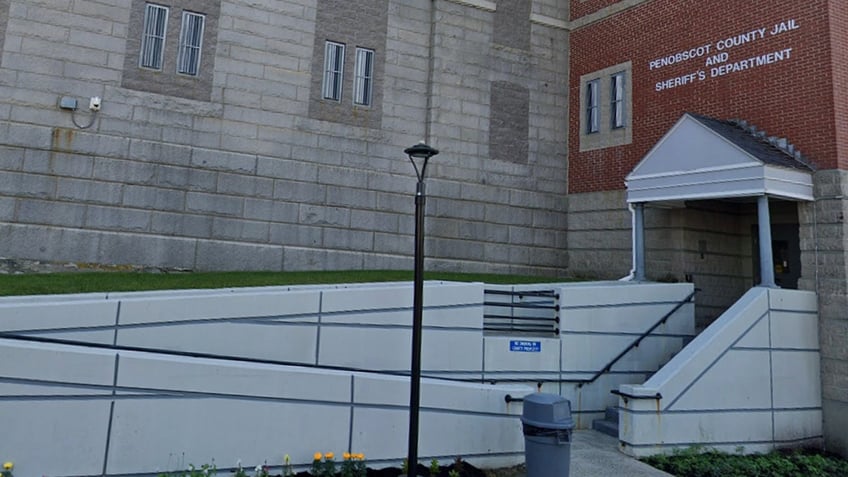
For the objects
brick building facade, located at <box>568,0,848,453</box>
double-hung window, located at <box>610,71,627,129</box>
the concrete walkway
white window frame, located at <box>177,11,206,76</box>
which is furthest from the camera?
double-hung window, located at <box>610,71,627,129</box>

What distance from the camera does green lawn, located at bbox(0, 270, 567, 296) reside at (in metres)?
8.48

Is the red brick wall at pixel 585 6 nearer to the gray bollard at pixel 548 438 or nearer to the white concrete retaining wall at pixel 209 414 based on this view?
the white concrete retaining wall at pixel 209 414

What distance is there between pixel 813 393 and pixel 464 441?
6.94m

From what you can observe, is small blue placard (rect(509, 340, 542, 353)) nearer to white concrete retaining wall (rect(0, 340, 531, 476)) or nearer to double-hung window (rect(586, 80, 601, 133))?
white concrete retaining wall (rect(0, 340, 531, 476))

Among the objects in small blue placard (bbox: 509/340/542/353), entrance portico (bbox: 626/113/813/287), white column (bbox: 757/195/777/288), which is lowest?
small blue placard (bbox: 509/340/542/353)

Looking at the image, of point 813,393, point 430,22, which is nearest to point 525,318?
point 813,393

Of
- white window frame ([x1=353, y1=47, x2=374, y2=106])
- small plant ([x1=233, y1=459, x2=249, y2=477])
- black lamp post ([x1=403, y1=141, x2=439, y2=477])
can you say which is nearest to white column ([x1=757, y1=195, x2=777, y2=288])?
black lamp post ([x1=403, y1=141, x2=439, y2=477])

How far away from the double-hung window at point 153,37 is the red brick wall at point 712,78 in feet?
34.9

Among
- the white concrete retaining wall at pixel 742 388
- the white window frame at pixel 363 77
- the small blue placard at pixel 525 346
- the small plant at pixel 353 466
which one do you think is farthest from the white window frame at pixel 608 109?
the small plant at pixel 353 466

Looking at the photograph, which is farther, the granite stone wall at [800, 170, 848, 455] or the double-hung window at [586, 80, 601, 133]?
the double-hung window at [586, 80, 601, 133]

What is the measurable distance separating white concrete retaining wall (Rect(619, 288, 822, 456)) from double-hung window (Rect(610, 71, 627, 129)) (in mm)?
6360

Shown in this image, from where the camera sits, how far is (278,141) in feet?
43.0

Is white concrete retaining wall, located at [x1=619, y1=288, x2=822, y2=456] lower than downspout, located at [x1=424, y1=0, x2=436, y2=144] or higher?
lower

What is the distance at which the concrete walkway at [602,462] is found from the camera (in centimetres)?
746
